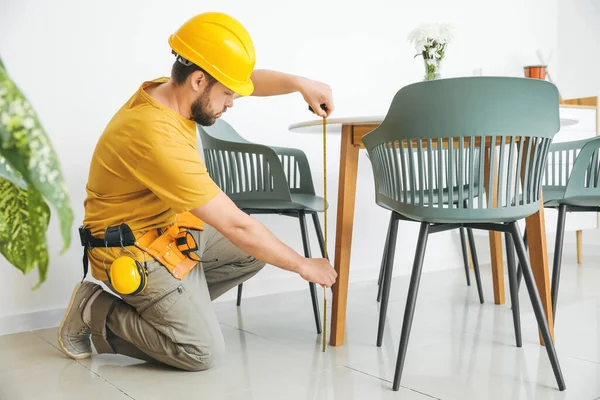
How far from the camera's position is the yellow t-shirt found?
1633mm

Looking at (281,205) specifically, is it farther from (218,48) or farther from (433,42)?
(433,42)

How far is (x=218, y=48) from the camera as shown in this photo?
66.7 inches

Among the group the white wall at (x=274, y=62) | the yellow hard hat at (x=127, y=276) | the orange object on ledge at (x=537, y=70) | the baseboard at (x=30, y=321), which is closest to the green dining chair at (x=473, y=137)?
the yellow hard hat at (x=127, y=276)

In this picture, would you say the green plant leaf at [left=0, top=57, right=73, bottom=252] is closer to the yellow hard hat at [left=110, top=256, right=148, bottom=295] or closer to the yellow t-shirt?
the yellow t-shirt

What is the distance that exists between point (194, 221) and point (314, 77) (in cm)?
147

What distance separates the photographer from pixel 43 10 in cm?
246

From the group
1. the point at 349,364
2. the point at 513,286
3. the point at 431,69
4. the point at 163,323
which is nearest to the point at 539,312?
the point at 513,286

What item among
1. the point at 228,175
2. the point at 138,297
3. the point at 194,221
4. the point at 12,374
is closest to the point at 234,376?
the point at 138,297

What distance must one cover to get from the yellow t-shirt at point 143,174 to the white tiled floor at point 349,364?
14.6 inches

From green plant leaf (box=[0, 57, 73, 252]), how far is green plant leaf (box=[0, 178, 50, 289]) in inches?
1.0

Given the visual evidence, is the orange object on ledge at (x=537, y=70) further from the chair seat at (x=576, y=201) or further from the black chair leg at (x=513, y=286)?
the black chair leg at (x=513, y=286)

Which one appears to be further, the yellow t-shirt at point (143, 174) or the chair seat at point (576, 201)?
the chair seat at point (576, 201)

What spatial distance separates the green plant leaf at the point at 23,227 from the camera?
254 millimetres

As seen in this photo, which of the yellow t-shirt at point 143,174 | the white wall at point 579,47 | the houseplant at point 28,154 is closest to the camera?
the houseplant at point 28,154
